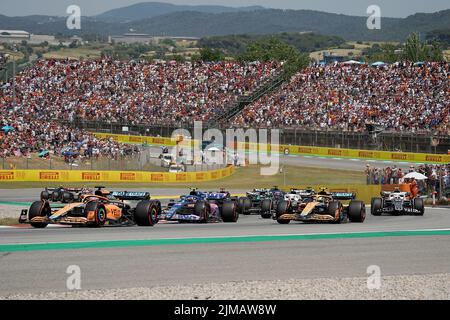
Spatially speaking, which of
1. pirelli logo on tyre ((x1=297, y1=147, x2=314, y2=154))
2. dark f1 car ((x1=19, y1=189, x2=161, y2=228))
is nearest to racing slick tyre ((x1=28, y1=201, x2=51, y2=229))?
dark f1 car ((x1=19, y1=189, x2=161, y2=228))

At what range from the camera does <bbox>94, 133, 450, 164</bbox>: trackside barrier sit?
5478cm

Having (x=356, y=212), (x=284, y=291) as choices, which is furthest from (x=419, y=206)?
(x=284, y=291)

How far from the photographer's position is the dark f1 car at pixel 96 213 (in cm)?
2038

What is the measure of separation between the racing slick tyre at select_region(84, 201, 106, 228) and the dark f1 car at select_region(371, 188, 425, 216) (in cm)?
1213

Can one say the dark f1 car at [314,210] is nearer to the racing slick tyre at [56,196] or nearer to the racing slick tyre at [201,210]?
the racing slick tyre at [201,210]

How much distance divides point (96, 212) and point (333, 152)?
140 feet

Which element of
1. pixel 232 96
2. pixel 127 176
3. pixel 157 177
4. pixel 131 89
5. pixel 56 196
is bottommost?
pixel 157 177

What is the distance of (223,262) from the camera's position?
1507 centimetres

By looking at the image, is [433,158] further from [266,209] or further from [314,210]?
[314,210]

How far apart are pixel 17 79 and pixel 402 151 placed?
3614 cm

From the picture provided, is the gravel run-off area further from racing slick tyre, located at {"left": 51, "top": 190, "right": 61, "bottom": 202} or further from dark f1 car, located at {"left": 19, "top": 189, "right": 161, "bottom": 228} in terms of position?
racing slick tyre, located at {"left": 51, "top": 190, "right": 61, "bottom": 202}
